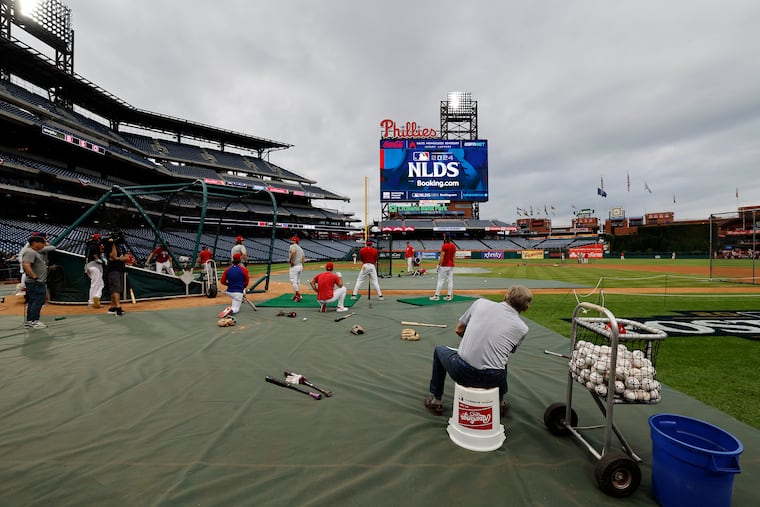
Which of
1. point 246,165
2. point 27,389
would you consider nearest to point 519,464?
point 27,389

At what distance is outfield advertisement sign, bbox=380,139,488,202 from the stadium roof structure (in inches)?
1020

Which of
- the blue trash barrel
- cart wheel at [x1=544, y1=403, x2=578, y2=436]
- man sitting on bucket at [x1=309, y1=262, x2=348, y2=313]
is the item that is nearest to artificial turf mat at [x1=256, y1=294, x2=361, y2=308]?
man sitting on bucket at [x1=309, y1=262, x2=348, y2=313]

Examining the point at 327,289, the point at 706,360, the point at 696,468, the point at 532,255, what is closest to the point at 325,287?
the point at 327,289

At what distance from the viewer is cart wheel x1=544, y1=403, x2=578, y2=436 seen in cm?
307

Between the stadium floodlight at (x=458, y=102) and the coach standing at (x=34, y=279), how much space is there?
58.2m

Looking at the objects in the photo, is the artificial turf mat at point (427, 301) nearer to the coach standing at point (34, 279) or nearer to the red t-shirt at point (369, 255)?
the red t-shirt at point (369, 255)

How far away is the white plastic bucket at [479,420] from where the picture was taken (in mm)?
2850

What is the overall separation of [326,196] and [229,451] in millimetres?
57610

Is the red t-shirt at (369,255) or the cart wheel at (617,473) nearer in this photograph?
the cart wheel at (617,473)

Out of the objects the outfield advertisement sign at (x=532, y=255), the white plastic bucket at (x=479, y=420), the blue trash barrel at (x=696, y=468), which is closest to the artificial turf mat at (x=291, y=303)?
the white plastic bucket at (x=479, y=420)

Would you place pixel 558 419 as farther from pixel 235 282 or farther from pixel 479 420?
pixel 235 282

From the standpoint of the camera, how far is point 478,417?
113 inches

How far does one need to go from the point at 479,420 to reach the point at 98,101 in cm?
5162

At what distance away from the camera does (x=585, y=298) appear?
440 inches
